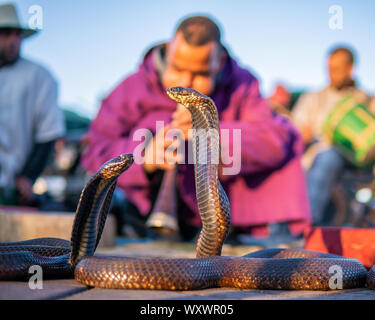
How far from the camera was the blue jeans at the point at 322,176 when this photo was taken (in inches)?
304

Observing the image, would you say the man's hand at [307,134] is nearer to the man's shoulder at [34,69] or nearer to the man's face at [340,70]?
the man's face at [340,70]

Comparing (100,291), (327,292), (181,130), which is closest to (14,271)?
(100,291)

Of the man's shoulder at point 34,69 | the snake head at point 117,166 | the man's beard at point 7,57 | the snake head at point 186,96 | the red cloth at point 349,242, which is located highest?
the man's beard at point 7,57

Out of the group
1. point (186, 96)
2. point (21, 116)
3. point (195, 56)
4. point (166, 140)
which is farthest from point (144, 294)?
point (21, 116)

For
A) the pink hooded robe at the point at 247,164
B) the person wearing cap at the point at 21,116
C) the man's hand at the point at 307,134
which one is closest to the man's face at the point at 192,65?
the pink hooded robe at the point at 247,164

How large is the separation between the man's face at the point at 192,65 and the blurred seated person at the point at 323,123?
328 centimetres

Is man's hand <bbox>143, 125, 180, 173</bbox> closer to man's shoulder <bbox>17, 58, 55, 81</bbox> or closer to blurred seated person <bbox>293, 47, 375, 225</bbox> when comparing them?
man's shoulder <bbox>17, 58, 55, 81</bbox>

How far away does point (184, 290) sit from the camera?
2088 millimetres

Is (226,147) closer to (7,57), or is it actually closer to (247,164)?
(247,164)

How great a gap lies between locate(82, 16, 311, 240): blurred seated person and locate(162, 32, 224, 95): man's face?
0.5 inches

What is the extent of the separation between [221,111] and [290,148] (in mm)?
777

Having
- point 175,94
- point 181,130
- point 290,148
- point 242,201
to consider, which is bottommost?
point 242,201

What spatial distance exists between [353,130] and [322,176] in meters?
0.79
